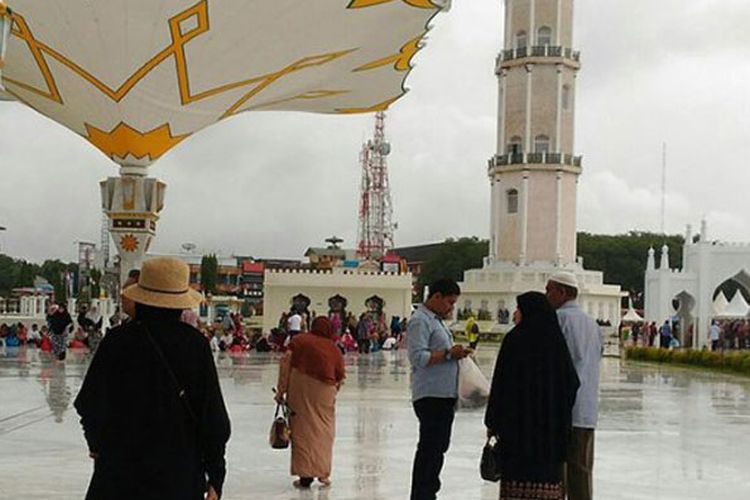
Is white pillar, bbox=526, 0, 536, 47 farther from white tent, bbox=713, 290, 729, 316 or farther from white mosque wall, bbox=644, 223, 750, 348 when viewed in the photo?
white tent, bbox=713, 290, 729, 316

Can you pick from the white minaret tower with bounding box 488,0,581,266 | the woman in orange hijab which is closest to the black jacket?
the woman in orange hijab

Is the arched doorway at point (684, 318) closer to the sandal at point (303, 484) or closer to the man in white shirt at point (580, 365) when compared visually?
the sandal at point (303, 484)

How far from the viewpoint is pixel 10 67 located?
15.8 meters

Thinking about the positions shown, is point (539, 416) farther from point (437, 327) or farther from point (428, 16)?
point (428, 16)

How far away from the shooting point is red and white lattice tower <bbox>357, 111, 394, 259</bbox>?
70188mm

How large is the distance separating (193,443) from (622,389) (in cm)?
1541

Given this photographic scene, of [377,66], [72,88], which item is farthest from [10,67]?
[377,66]

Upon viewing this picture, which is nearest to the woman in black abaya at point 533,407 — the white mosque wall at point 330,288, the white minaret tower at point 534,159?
the white mosque wall at point 330,288

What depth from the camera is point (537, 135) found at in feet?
171

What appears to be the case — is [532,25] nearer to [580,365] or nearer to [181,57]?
[181,57]

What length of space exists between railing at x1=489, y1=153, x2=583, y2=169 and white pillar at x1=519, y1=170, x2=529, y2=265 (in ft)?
1.83

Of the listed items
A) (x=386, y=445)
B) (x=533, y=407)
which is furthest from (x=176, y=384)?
(x=386, y=445)

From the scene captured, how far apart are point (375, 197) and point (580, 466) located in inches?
2562

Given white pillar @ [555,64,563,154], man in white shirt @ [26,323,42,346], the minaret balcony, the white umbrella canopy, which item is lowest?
man in white shirt @ [26,323,42,346]
